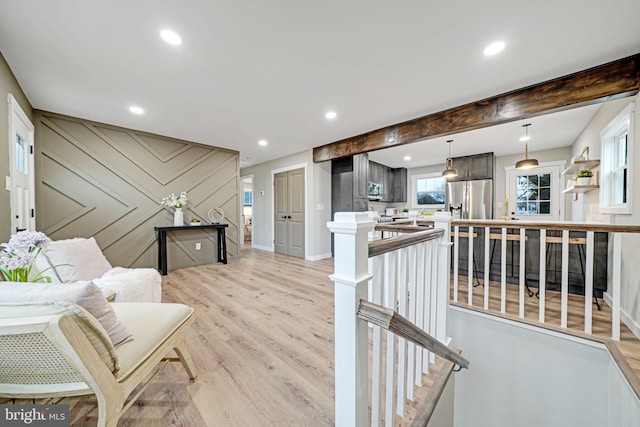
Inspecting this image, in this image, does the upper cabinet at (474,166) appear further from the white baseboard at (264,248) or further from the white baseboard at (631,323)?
the white baseboard at (264,248)

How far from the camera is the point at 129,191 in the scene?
12.5 ft

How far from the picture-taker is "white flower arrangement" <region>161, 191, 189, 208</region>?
4.15 metres

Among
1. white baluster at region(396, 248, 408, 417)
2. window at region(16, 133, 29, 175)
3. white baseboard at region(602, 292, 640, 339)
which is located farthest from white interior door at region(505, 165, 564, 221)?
window at region(16, 133, 29, 175)

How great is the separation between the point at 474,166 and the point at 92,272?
6.99 m

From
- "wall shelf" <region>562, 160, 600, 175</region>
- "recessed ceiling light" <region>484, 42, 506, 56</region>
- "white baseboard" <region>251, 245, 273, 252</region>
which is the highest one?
"recessed ceiling light" <region>484, 42, 506, 56</region>

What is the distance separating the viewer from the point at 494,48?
1909 millimetres

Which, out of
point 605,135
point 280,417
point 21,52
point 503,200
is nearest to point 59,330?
point 280,417

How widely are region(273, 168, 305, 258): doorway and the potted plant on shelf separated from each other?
439 cm

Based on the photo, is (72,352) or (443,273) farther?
(443,273)

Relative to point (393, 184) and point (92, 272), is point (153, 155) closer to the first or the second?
point (92, 272)

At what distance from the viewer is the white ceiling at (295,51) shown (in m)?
1.56

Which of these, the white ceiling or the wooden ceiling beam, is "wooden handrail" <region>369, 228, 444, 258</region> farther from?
the wooden ceiling beam

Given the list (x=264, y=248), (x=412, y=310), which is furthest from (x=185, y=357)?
(x=264, y=248)

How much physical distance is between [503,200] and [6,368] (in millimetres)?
7450
